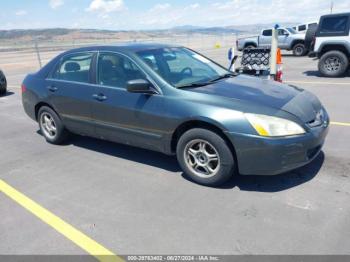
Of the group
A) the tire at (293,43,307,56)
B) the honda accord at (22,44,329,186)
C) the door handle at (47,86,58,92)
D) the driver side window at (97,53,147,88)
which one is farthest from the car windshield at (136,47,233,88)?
the tire at (293,43,307,56)

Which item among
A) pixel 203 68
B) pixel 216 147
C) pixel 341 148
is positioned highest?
pixel 203 68

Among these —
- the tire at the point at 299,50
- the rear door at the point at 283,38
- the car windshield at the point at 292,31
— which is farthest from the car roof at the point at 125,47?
the car windshield at the point at 292,31

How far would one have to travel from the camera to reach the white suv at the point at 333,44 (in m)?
11.1

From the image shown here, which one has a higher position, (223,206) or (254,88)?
(254,88)

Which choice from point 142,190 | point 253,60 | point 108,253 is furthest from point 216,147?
point 253,60

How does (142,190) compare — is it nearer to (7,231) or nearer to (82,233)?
(82,233)

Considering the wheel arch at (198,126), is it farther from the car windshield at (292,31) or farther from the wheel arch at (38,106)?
the car windshield at (292,31)

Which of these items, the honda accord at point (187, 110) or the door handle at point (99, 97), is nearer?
the honda accord at point (187, 110)

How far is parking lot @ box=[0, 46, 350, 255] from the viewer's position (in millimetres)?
2955

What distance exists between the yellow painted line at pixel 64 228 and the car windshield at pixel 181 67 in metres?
1.94

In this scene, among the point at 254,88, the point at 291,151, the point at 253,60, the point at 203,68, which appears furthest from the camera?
the point at 253,60

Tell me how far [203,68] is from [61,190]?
7.99ft

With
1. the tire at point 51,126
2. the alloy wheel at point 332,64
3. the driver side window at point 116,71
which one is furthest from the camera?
the alloy wheel at point 332,64

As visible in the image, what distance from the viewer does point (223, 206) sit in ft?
11.5
